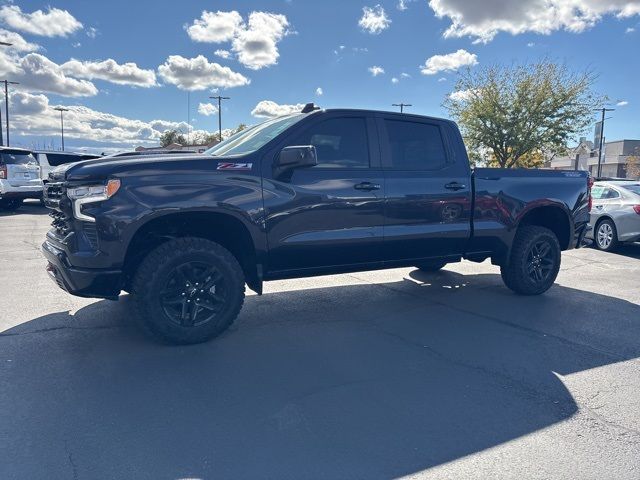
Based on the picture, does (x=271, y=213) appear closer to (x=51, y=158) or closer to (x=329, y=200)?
(x=329, y=200)

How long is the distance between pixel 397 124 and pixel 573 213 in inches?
111

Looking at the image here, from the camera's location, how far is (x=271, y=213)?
14.7ft

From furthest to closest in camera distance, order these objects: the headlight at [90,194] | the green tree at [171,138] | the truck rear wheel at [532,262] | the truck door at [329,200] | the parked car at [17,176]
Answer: the green tree at [171,138] < the parked car at [17,176] < the truck rear wheel at [532,262] < the truck door at [329,200] < the headlight at [90,194]

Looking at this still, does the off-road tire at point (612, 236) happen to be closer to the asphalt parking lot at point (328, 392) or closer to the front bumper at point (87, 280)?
the asphalt parking lot at point (328, 392)

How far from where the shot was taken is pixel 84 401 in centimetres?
333

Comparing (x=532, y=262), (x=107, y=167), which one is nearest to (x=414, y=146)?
(x=532, y=262)

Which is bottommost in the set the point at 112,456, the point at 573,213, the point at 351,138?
the point at 112,456

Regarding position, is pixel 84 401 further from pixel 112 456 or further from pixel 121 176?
pixel 121 176

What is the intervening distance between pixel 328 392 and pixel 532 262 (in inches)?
154

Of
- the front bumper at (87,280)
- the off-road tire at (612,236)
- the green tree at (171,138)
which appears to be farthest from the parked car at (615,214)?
the green tree at (171,138)

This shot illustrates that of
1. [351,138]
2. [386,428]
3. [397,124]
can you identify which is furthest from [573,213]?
[386,428]

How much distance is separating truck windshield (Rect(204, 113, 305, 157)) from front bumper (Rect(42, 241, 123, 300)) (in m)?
1.56

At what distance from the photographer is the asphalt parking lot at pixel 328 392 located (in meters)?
2.73

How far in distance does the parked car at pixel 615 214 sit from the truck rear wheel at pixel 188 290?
799cm
